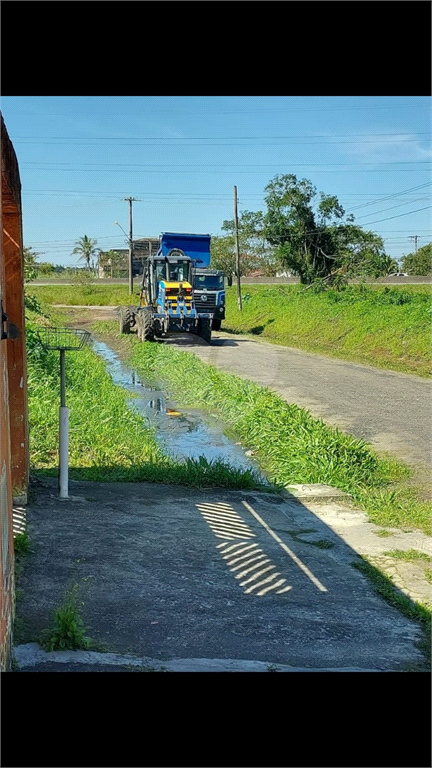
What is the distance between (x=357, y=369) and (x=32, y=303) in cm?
816

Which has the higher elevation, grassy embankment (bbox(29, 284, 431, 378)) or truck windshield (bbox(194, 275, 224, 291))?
truck windshield (bbox(194, 275, 224, 291))

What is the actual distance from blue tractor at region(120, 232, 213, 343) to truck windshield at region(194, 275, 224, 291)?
1.27 metres

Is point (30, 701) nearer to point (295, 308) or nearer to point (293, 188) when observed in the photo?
point (295, 308)

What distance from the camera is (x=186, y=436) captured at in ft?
37.9

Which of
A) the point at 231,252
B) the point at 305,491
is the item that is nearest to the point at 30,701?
the point at 305,491

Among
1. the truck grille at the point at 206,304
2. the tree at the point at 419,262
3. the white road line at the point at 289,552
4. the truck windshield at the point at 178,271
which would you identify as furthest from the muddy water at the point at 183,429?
the tree at the point at 419,262

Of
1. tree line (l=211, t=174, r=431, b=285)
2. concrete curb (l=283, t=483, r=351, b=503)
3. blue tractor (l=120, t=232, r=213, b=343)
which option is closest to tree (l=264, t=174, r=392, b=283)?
tree line (l=211, t=174, r=431, b=285)

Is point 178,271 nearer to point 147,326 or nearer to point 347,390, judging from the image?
point 147,326

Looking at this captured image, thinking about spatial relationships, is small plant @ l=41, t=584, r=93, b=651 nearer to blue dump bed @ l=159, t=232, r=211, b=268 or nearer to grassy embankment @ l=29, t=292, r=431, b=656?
grassy embankment @ l=29, t=292, r=431, b=656

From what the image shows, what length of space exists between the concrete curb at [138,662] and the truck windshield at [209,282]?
22.3 meters

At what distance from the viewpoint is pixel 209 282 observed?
2617cm

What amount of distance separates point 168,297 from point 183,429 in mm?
11016

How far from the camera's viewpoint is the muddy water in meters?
10.2

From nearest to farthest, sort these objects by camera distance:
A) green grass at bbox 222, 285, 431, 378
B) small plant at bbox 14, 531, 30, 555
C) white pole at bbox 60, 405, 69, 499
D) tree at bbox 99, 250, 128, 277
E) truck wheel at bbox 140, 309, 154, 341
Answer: small plant at bbox 14, 531, 30, 555 < white pole at bbox 60, 405, 69, 499 < green grass at bbox 222, 285, 431, 378 < truck wheel at bbox 140, 309, 154, 341 < tree at bbox 99, 250, 128, 277
